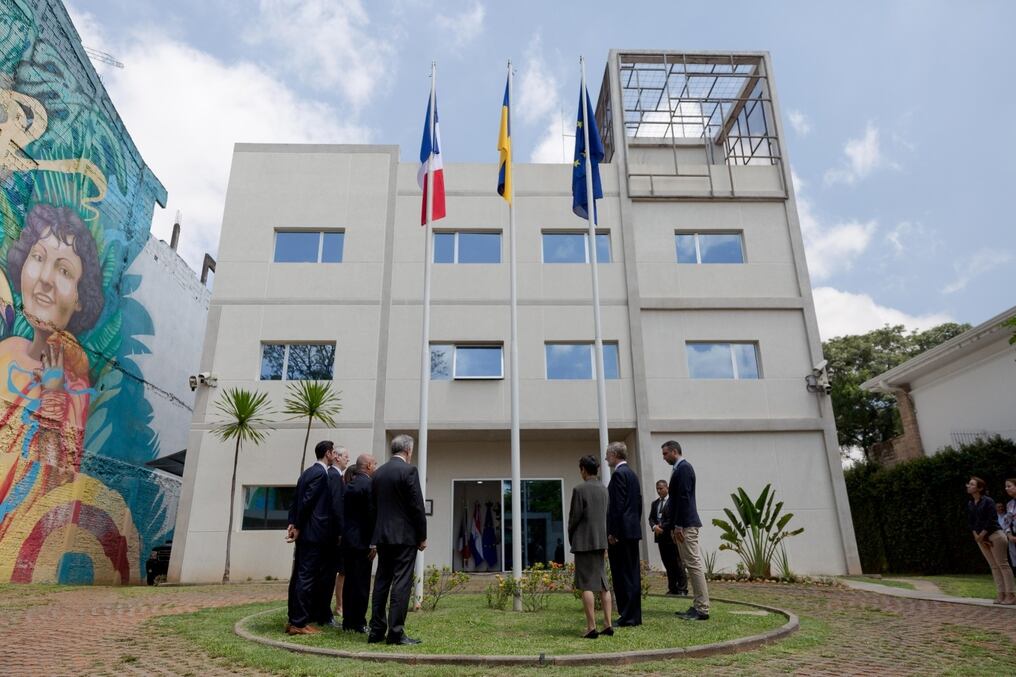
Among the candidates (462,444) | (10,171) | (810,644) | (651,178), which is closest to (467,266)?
(462,444)

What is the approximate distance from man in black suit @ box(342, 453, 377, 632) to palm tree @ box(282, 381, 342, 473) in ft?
24.7

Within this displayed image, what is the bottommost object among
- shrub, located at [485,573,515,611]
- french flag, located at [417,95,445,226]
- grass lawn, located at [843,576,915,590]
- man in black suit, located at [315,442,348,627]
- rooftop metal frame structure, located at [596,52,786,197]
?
grass lawn, located at [843,576,915,590]

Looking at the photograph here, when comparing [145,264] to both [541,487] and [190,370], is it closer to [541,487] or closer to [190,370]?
[190,370]

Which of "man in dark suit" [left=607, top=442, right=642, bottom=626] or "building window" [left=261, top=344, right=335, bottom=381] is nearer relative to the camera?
"man in dark suit" [left=607, top=442, right=642, bottom=626]

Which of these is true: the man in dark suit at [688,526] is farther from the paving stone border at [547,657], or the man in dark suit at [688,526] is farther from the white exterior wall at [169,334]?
the white exterior wall at [169,334]

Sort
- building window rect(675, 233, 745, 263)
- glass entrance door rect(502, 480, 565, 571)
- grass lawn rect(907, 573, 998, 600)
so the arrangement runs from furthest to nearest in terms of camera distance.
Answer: building window rect(675, 233, 745, 263) < glass entrance door rect(502, 480, 565, 571) < grass lawn rect(907, 573, 998, 600)

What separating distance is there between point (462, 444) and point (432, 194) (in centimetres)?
780

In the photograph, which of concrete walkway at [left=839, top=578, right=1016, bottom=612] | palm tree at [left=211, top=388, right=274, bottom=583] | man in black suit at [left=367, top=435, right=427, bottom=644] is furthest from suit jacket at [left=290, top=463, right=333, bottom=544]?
palm tree at [left=211, top=388, right=274, bottom=583]

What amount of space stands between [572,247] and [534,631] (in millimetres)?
12018

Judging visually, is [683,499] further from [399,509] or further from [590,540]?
[399,509]

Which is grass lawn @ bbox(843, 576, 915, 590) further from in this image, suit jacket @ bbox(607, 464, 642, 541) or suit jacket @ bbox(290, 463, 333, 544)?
suit jacket @ bbox(290, 463, 333, 544)

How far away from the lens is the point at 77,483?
1466 cm

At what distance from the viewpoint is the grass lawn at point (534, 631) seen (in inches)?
202

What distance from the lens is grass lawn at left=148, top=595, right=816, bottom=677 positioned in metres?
4.50
